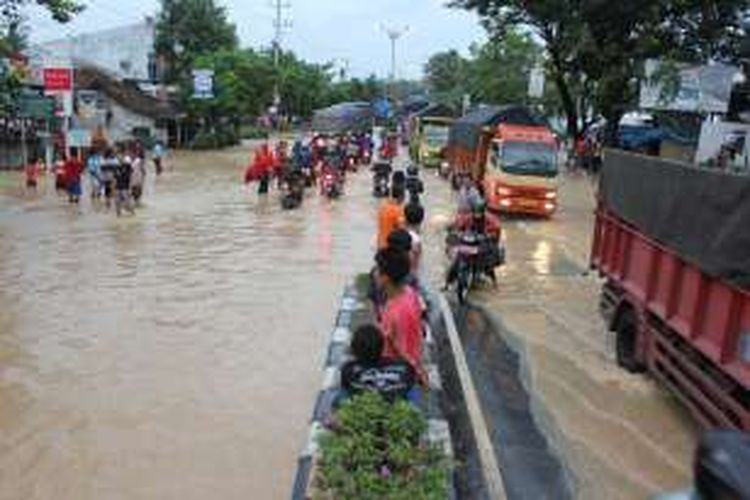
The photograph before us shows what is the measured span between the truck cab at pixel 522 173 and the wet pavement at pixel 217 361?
13.9 ft

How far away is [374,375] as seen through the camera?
6.50 meters

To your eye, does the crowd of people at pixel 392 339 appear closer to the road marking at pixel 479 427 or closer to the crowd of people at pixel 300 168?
the road marking at pixel 479 427

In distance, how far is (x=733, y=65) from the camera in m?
33.2

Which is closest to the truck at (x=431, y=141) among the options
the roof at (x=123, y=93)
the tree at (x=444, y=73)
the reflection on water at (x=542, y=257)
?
the roof at (x=123, y=93)

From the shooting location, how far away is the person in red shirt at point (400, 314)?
289 inches

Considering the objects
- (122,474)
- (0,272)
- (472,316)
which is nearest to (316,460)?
(122,474)

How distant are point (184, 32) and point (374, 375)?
237ft

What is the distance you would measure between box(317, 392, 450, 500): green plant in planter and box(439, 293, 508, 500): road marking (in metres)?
1.81

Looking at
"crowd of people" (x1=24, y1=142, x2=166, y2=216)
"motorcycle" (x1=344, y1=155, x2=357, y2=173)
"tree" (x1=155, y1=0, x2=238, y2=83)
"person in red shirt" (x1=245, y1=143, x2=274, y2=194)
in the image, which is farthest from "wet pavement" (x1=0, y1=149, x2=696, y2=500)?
"tree" (x1=155, y1=0, x2=238, y2=83)

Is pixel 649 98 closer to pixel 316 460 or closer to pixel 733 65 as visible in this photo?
pixel 733 65

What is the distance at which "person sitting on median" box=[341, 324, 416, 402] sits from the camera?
646 centimetres

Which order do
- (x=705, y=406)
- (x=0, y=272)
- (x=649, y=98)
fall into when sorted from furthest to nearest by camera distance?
1. (x=649, y=98)
2. (x=0, y=272)
3. (x=705, y=406)

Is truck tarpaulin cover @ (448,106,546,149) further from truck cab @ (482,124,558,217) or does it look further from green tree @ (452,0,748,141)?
truck cab @ (482,124,558,217)

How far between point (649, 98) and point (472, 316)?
63.9ft
